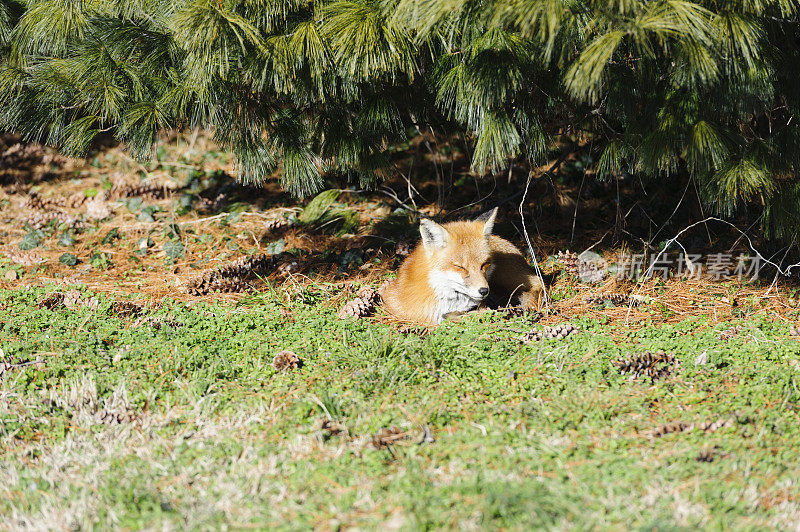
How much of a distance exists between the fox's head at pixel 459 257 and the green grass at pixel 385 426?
0.29 m

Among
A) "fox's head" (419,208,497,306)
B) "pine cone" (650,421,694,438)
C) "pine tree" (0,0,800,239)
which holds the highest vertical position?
"pine tree" (0,0,800,239)

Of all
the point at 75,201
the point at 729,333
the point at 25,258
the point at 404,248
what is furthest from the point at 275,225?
the point at 729,333

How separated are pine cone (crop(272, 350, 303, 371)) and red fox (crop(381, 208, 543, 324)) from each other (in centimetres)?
118

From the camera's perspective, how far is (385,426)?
354 centimetres

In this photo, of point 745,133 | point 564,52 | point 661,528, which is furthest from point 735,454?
point 745,133

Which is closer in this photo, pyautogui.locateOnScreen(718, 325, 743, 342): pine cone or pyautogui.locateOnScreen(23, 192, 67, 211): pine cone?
pyautogui.locateOnScreen(718, 325, 743, 342): pine cone

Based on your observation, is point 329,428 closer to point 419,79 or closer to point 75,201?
point 419,79

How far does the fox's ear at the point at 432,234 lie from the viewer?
16.4 ft

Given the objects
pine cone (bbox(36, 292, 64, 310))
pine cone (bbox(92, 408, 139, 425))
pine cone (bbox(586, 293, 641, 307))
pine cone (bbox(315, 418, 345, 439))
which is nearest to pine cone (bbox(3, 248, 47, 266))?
pine cone (bbox(36, 292, 64, 310))

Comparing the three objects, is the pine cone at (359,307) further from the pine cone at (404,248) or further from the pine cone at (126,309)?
the pine cone at (126,309)

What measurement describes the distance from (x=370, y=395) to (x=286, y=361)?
2.22 feet

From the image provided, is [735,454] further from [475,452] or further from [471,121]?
[471,121]

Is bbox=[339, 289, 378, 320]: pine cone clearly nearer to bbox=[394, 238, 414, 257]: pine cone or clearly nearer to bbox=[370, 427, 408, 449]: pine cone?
bbox=[394, 238, 414, 257]: pine cone

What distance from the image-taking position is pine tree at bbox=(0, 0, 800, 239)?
372cm
